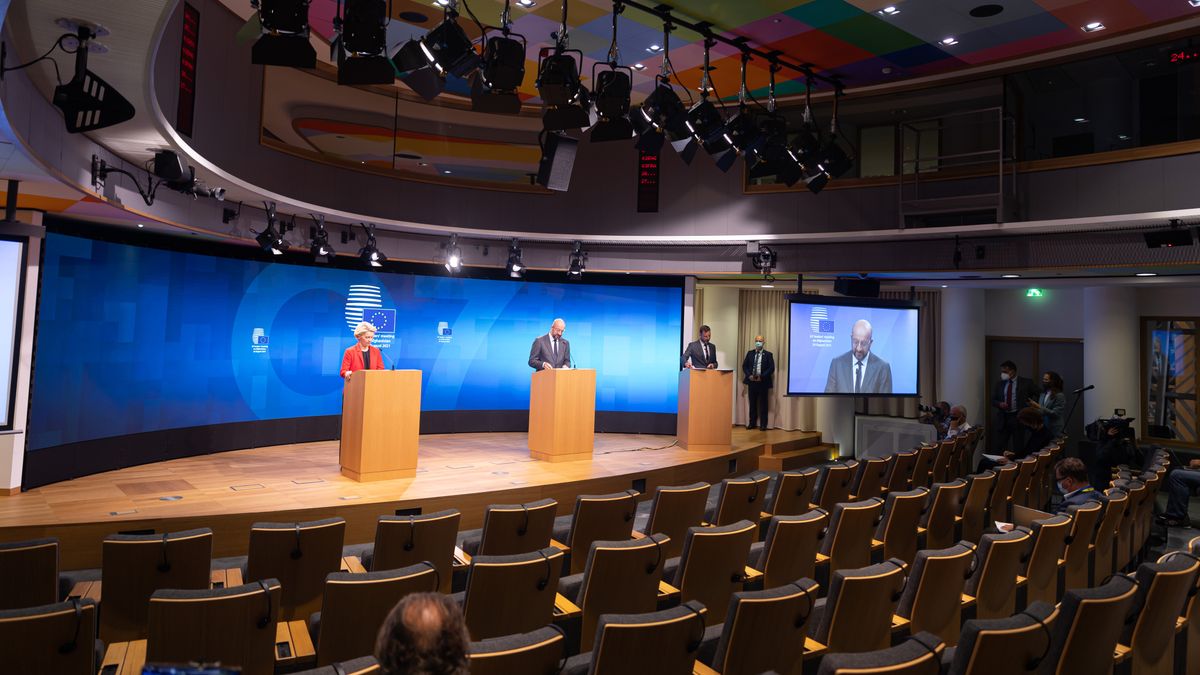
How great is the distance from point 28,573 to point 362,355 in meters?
4.09

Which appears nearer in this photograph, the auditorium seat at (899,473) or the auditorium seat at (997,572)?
the auditorium seat at (997,572)

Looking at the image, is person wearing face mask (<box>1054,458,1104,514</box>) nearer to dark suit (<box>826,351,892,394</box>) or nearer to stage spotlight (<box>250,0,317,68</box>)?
dark suit (<box>826,351,892,394</box>)

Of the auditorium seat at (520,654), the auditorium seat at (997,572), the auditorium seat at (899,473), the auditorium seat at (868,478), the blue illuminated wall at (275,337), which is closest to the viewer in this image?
the auditorium seat at (520,654)

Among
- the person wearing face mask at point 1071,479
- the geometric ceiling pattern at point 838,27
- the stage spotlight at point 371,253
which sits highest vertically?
the geometric ceiling pattern at point 838,27

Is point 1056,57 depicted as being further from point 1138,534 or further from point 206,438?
point 206,438

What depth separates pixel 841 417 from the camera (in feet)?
37.1

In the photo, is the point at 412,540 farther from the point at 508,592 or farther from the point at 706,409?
the point at 706,409

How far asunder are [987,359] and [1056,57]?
5.67 m

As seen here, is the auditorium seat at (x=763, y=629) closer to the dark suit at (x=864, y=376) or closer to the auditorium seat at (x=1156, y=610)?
the auditorium seat at (x=1156, y=610)

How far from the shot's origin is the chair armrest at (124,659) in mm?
2826

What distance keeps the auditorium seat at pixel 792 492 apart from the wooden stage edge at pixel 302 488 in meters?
2.39

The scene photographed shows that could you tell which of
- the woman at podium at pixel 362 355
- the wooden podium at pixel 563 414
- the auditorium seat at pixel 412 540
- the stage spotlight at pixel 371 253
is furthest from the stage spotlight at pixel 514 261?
the auditorium seat at pixel 412 540

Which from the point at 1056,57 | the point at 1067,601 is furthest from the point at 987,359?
the point at 1067,601

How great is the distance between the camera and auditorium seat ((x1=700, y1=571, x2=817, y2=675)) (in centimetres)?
255
